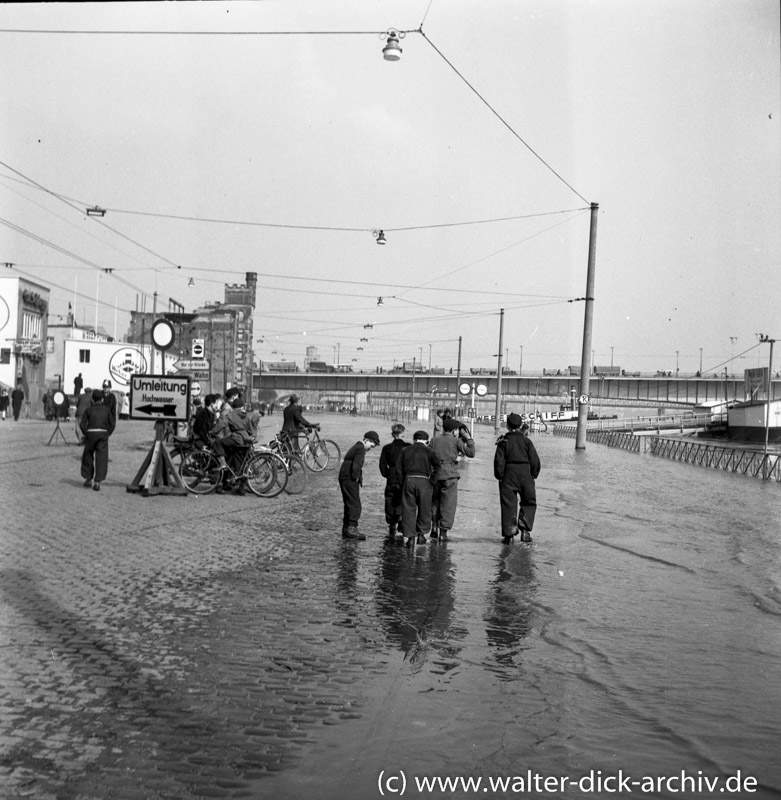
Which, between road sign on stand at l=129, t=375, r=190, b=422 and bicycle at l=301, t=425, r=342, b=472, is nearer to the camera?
road sign on stand at l=129, t=375, r=190, b=422

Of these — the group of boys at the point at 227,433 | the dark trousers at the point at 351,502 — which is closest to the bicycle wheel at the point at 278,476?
the group of boys at the point at 227,433

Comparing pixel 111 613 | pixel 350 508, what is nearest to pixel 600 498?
pixel 350 508

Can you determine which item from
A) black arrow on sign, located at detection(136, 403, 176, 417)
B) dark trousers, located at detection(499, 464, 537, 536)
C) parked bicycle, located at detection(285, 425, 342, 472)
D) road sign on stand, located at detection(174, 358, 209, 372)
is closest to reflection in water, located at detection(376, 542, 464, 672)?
dark trousers, located at detection(499, 464, 537, 536)

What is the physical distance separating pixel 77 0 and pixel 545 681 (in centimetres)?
523

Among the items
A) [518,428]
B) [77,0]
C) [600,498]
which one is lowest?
[600,498]

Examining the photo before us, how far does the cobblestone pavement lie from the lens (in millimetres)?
4539

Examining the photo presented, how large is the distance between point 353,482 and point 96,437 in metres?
6.53

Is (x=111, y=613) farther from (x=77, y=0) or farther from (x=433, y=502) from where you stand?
(x=433, y=502)

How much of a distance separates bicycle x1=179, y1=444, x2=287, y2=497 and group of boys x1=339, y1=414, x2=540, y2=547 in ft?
14.8

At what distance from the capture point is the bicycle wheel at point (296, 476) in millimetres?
17967

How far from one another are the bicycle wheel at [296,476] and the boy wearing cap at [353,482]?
16.7 ft

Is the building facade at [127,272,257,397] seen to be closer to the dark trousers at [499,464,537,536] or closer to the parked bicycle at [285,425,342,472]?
the parked bicycle at [285,425,342,472]

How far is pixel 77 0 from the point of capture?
5805 mm

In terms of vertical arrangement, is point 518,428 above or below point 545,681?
above
